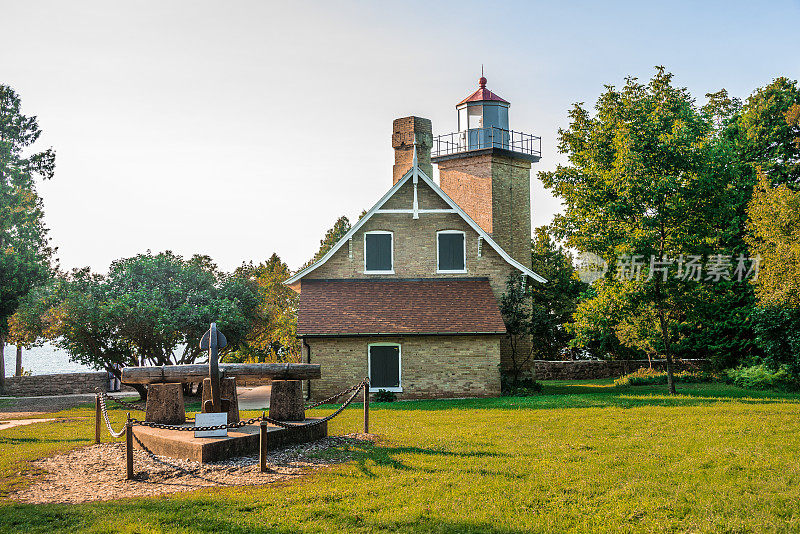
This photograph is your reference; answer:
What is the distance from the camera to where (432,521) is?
812 centimetres

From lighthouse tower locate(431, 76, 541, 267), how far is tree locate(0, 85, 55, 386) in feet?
65.6

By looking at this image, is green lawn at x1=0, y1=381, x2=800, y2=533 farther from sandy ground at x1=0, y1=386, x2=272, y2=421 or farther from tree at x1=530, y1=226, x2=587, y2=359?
tree at x1=530, y1=226, x2=587, y2=359

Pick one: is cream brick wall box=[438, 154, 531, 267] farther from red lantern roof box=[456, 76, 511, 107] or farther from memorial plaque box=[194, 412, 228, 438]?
memorial plaque box=[194, 412, 228, 438]

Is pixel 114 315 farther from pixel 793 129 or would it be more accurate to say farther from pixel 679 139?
pixel 793 129

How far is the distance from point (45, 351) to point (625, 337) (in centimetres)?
19033

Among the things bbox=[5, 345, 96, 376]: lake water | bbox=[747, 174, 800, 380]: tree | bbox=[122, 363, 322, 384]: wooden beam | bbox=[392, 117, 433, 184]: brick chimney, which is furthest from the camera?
bbox=[5, 345, 96, 376]: lake water

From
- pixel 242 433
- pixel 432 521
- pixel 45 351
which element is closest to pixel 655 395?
pixel 242 433

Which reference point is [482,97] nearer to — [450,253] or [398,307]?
[450,253]

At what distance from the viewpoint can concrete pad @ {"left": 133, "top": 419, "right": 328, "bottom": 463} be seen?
38.0 feet

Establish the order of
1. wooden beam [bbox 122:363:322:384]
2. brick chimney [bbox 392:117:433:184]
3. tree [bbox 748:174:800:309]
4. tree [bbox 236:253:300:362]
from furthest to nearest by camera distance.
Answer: tree [bbox 236:253:300:362] < brick chimney [bbox 392:117:433:184] < tree [bbox 748:174:800:309] < wooden beam [bbox 122:363:322:384]

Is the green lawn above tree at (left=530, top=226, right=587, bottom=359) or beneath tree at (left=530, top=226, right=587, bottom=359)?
beneath

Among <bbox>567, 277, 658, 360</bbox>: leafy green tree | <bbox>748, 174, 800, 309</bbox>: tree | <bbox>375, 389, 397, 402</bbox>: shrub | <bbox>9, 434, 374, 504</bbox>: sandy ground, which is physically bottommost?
<bbox>375, 389, 397, 402</bbox>: shrub

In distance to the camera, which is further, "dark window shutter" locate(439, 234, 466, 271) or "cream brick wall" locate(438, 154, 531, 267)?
"cream brick wall" locate(438, 154, 531, 267)

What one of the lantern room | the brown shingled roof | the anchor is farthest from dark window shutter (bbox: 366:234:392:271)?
the anchor
